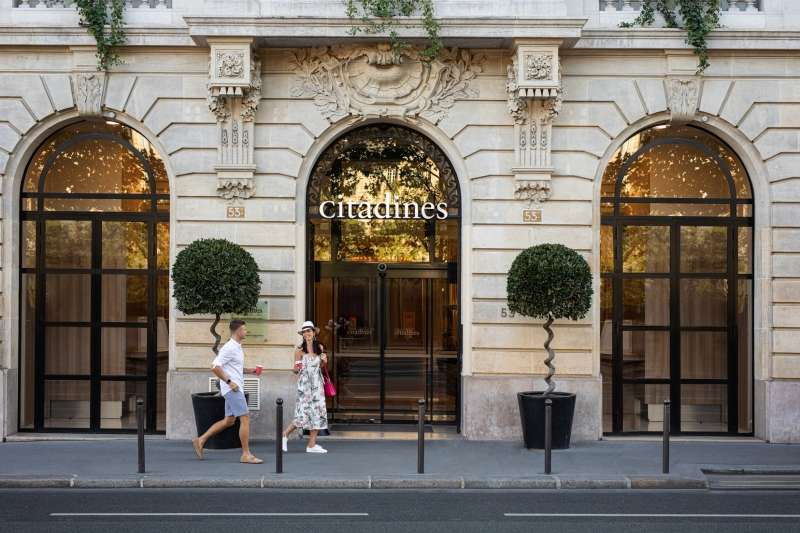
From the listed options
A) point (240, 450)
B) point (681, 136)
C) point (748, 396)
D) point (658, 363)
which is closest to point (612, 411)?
point (658, 363)

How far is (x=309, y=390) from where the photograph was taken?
14.6m

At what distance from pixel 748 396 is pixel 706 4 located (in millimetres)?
6895

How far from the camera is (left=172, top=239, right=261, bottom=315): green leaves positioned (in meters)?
14.5

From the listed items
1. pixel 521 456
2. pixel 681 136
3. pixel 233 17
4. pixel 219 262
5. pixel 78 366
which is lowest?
pixel 521 456

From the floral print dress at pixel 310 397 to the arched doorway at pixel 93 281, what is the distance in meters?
3.17

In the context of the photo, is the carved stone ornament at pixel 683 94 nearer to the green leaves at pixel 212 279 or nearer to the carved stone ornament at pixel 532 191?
the carved stone ornament at pixel 532 191

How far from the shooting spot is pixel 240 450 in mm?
14656

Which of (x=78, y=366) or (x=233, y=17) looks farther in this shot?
(x=78, y=366)

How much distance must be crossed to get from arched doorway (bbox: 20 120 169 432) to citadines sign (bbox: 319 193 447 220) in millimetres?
2946

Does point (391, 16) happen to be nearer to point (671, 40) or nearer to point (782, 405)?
point (671, 40)

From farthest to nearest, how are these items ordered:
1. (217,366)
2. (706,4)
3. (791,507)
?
(706,4) < (217,366) < (791,507)

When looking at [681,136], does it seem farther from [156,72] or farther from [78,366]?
[78,366]

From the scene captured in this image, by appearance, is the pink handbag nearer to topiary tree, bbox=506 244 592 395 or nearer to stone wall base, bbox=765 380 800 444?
topiary tree, bbox=506 244 592 395

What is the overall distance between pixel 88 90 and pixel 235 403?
249 inches
